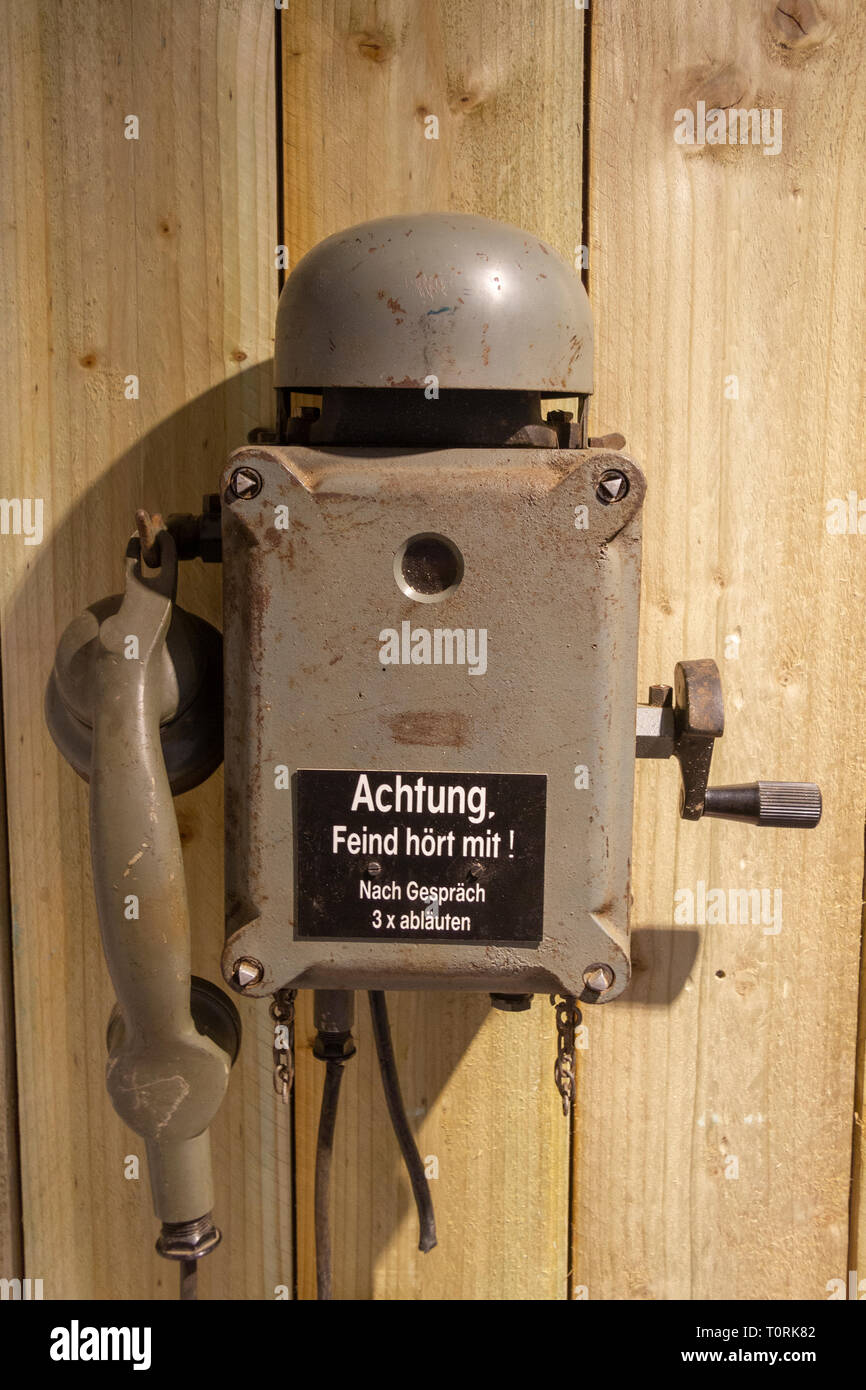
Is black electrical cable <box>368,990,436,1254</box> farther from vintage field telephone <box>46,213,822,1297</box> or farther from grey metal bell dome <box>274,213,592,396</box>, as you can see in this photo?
grey metal bell dome <box>274,213,592,396</box>

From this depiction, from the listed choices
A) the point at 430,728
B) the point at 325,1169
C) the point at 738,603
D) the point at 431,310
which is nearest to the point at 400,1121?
the point at 325,1169

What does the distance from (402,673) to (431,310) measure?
205mm

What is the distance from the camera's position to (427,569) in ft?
2.05

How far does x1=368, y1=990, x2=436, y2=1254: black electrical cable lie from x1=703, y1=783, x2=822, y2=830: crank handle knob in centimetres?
27

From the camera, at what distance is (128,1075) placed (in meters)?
0.67

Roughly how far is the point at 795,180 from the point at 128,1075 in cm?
77

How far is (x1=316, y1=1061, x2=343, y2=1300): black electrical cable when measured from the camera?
0.76 m

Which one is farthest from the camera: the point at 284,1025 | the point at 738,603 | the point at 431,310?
the point at 738,603

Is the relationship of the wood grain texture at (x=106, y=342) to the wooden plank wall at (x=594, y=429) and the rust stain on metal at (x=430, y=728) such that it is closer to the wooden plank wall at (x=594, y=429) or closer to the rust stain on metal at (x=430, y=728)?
the wooden plank wall at (x=594, y=429)

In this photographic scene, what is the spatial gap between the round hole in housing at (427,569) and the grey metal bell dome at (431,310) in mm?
92

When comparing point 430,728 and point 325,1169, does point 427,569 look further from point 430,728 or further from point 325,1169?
point 325,1169

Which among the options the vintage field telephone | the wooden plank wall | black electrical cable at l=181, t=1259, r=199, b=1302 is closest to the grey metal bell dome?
the vintage field telephone

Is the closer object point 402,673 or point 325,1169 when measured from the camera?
point 402,673
